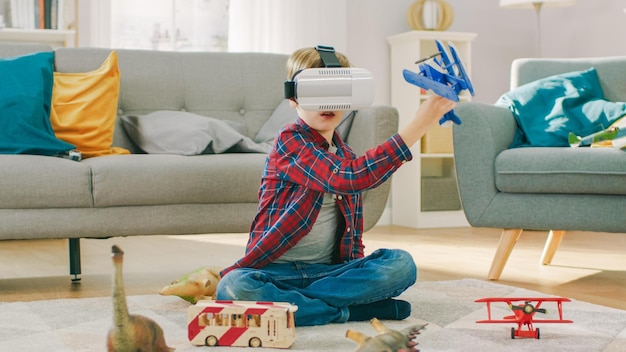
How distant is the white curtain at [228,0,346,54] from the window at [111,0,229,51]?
19 centimetres

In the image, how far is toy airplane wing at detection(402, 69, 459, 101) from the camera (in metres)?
1.36

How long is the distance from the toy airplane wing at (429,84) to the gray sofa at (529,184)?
114cm

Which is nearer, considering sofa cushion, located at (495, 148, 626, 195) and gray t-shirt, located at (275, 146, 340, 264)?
gray t-shirt, located at (275, 146, 340, 264)

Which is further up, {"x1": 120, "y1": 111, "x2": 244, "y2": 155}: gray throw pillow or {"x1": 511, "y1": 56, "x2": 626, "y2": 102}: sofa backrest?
{"x1": 511, "y1": 56, "x2": 626, "y2": 102}: sofa backrest

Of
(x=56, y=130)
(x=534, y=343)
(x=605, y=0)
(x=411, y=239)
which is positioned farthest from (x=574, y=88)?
(x=605, y=0)

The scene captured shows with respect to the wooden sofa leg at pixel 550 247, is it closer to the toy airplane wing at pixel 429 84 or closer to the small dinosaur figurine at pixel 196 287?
the small dinosaur figurine at pixel 196 287

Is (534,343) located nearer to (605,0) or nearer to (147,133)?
(147,133)

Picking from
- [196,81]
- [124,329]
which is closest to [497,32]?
[196,81]

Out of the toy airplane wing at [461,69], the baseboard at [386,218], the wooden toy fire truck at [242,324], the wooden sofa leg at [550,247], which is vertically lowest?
the baseboard at [386,218]

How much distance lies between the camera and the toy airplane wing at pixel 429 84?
136 centimetres

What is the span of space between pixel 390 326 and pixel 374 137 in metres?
0.84

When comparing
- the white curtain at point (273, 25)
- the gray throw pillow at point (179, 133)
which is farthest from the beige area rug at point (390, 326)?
the white curtain at point (273, 25)

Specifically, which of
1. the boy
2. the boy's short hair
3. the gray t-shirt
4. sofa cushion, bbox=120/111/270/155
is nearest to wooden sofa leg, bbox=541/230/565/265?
Result: sofa cushion, bbox=120/111/270/155

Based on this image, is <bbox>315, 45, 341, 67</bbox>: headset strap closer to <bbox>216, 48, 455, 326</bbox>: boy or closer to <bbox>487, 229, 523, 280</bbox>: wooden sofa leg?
<bbox>216, 48, 455, 326</bbox>: boy
